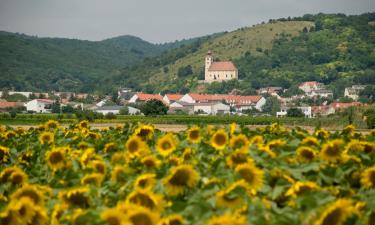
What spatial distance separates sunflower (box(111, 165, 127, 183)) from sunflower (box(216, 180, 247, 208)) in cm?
147

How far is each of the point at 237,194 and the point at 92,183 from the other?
69.2 inches

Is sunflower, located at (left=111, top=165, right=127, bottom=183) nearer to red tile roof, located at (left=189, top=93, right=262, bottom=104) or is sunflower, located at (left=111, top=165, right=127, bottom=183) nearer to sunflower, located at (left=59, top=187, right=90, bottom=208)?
sunflower, located at (left=59, top=187, right=90, bottom=208)

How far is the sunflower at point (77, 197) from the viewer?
249 inches

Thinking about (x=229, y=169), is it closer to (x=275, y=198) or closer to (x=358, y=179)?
(x=275, y=198)

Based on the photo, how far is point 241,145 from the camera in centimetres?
803

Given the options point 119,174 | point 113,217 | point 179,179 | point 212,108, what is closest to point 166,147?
point 119,174

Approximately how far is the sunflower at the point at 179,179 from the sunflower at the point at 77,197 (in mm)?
729

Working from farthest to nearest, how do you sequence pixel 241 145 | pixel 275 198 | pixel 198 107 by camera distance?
pixel 198 107
pixel 241 145
pixel 275 198

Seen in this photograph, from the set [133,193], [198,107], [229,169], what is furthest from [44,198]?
[198,107]

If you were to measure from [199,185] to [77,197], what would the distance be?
117cm

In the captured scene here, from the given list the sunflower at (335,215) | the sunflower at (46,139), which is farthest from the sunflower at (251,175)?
the sunflower at (46,139)

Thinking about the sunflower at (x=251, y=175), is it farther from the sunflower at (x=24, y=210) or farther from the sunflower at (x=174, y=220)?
the sunflower at (x=24, y=210)

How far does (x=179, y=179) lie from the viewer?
6426 millimetres

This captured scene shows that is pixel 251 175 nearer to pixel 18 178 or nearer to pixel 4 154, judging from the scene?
pixel 18 178
